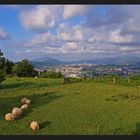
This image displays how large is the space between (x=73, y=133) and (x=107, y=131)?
822 mm

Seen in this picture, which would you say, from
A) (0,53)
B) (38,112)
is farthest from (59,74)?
(38,112)

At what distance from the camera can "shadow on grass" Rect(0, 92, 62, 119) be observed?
11219mm

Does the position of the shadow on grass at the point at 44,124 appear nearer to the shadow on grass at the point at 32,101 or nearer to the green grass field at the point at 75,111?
the green grass field at the point at 75,111

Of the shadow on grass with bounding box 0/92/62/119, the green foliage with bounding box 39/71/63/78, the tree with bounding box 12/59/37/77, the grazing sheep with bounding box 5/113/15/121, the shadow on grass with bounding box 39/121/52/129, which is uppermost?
the tree with bounding box 12/59/37/77

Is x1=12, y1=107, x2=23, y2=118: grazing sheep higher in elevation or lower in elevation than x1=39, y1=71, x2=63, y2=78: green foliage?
lower

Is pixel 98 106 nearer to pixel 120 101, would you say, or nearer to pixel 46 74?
pixel 120 101

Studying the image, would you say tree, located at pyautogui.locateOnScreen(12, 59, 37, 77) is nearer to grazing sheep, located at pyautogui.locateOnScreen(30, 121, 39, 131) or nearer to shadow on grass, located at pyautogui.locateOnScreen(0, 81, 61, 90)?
shadow on grass, located at pyautogui.locateOnScreen(0, 81, 61, 90)

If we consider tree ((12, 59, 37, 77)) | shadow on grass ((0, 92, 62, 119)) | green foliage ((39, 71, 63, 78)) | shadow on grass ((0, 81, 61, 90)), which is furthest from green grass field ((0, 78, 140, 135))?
green foliage ((39, 71, 63, 78))

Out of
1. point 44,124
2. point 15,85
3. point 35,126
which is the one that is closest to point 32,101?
point 44,124

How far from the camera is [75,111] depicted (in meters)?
11.0

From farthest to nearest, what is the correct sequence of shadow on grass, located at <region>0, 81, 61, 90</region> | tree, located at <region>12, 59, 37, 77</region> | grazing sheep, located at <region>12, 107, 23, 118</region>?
tree, located at <region>12, 59, 37, 77</region> → shadow on grass, located at <region>0, 81, 61, 90</region> → grazing sheep, located at <region>12, 107, 23, 118</region>

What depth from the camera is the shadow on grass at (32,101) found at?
36.8ft

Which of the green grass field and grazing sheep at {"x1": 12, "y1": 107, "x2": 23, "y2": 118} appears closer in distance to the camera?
the green grass field

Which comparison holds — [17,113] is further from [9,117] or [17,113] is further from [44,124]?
[44,124]
